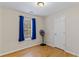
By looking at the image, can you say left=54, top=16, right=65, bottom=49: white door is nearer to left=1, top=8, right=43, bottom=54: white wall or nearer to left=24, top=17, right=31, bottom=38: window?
left=24, top=17, right=31, bottom=38: window

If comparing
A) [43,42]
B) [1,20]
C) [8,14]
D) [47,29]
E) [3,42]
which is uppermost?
[8,14]

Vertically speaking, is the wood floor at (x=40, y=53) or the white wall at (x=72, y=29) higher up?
the white wall at (x=72, y=29)

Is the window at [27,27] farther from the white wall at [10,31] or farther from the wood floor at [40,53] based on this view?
the wood floor at [40,53]

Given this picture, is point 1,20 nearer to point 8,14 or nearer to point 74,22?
point 8,14

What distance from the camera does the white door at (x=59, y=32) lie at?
3.88 meters

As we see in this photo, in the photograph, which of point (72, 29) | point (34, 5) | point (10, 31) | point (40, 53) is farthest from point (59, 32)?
point (10, 31)

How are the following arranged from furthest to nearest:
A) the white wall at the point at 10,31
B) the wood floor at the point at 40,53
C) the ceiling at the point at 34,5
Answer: the white wall at the point at 10,31 → the wood floor at the point at 40,53 → the ceiling at the point at 34,5

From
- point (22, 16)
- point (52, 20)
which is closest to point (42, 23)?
point (52, 20)

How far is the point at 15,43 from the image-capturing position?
3857 mm

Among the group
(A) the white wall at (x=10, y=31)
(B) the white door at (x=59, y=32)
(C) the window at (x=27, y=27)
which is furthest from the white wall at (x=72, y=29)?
(A) the white wall at (x=10, y=31)

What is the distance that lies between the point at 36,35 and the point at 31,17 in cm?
122

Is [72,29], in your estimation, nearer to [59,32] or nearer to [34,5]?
[59,32]

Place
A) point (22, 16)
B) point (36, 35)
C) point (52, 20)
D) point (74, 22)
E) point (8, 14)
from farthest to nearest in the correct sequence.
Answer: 1. point (36, 35)
2. point (52, 20)
3. point (22, 16)
4. point (8, 14)
5. point (74, 22)

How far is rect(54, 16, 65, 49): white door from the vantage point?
388 centimetres
